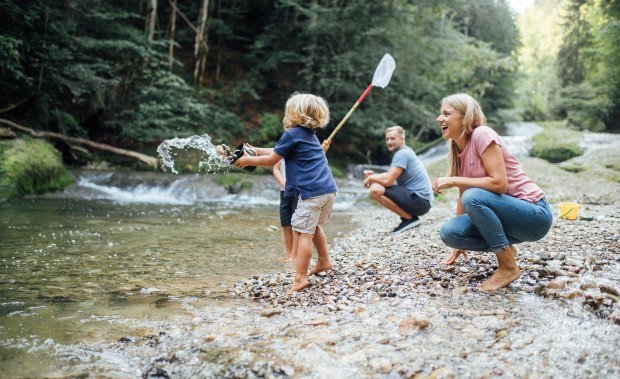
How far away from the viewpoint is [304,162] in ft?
12.0

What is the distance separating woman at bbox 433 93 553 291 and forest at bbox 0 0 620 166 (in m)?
9.89

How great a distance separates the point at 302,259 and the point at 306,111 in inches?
48.2

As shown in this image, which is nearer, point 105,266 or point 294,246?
point 105,266

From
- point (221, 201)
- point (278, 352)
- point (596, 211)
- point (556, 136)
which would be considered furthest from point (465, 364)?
point (556, 136)

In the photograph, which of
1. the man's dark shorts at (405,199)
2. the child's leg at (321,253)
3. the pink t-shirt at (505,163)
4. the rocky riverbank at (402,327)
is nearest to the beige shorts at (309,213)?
the child's leg at (321,253)

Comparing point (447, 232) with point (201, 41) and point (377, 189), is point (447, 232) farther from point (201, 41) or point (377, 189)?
point (201, 41)

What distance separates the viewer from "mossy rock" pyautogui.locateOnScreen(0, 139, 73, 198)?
916 centimetres

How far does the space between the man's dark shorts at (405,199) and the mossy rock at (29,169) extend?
7.74 meters

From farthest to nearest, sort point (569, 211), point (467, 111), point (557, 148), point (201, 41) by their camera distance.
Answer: point (201, 41)
point (557, 148)
point (569, 211)
point (467, 111)

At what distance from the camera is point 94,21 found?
13031 millimetres

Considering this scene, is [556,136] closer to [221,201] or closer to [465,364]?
[221,201]

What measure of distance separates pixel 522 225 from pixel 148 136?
1233 cm

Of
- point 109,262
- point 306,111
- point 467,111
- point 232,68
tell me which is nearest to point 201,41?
point 232,68

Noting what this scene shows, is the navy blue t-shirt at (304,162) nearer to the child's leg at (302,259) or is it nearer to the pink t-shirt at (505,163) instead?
the child's leg at (302,259)
